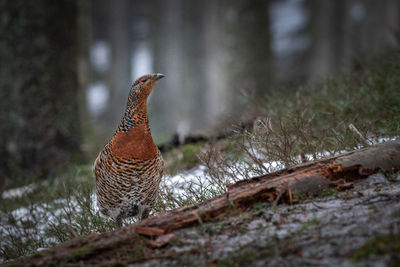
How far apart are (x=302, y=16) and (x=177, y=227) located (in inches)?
912

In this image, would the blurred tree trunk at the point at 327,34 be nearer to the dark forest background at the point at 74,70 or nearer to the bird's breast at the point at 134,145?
the dark forest background at the point at 74,70

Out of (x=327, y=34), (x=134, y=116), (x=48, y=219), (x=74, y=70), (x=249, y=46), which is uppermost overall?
(x=327, y=34)

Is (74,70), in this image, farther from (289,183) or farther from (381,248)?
(381,248)

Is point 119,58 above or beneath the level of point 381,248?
above

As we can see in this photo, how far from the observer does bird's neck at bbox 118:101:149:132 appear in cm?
300

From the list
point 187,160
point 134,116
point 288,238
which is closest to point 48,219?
point 134,116

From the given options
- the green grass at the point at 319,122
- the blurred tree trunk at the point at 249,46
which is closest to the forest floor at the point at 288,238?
the green grass at the point at 319,122

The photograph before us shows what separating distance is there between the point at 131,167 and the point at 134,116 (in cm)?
49

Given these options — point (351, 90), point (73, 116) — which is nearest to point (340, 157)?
point (351, 90)

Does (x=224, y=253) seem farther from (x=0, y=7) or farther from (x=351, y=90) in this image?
(x=0, y=7)

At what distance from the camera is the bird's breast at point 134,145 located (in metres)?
2.83

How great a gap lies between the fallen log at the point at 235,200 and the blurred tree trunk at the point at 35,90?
4.09 m

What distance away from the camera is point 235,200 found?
2.13 meters

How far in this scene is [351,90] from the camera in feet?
14.0
